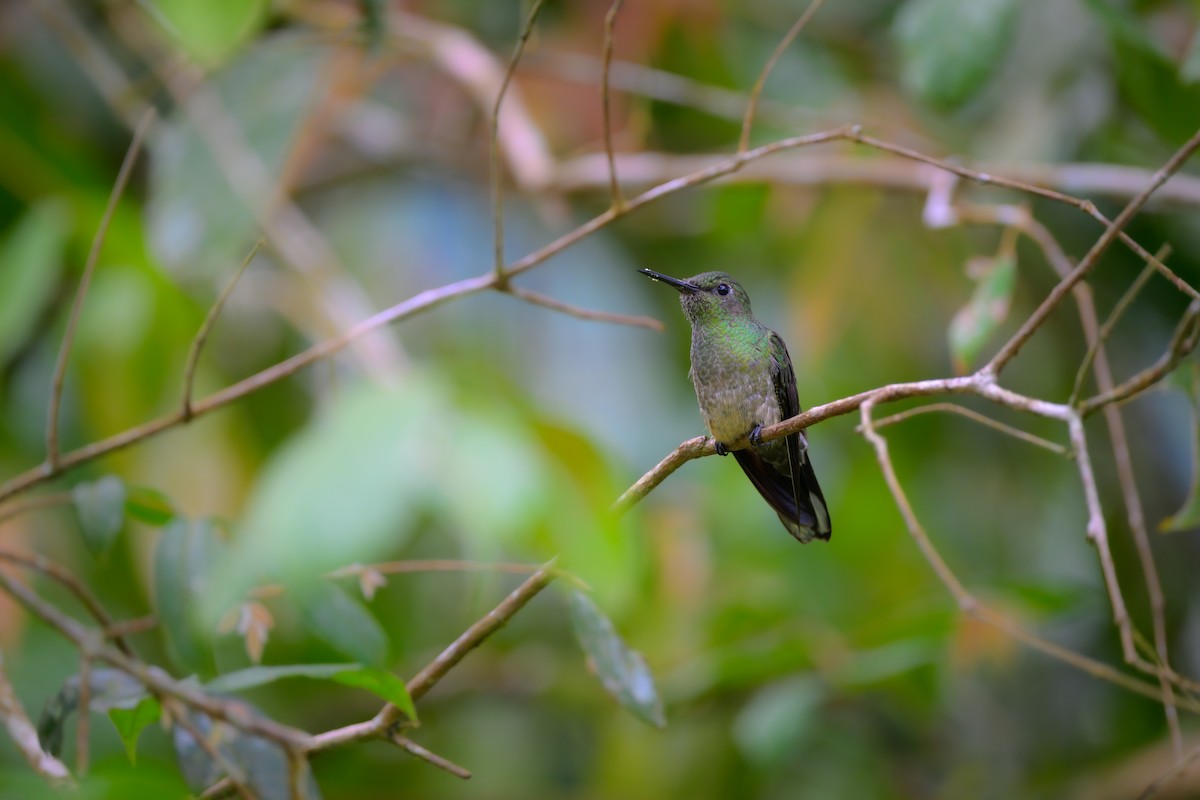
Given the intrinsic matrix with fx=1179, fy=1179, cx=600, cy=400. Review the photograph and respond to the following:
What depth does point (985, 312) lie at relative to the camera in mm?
2486

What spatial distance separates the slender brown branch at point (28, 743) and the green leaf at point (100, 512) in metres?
0.25

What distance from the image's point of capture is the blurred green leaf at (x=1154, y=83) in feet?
9.78

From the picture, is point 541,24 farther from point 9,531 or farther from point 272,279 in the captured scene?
point 9,531

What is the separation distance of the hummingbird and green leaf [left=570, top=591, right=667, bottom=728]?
74cm

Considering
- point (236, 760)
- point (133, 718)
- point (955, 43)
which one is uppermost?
point (955, 43)

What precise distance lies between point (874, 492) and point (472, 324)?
2498 mm

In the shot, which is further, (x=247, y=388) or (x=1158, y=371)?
(x=247, y=388)

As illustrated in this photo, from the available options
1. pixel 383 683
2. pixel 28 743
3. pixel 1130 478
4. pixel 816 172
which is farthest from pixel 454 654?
pixel 816 172

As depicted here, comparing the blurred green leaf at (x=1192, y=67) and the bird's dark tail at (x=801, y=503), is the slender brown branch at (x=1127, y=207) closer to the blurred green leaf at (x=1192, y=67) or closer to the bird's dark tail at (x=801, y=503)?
the blurred green leaf at (x=1192, y=67)

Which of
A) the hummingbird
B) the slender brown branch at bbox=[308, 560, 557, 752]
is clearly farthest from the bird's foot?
the slender brown branch at bbox=[308, 560, 557, 752]

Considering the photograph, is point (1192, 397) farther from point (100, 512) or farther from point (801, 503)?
point (100, 512)

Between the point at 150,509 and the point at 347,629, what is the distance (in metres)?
0.52

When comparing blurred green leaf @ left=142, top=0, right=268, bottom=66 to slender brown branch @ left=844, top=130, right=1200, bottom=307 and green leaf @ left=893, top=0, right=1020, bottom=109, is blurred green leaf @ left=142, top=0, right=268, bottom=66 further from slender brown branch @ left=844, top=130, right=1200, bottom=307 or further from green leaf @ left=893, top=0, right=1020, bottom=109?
green leaf @ left=893, top=0, right=1020, bottom=109

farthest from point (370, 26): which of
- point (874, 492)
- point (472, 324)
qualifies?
point (472, 324)
